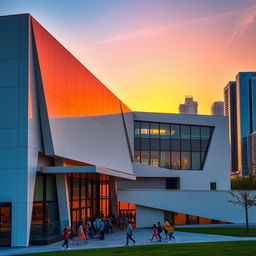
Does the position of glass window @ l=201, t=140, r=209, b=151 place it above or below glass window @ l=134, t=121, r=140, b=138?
below

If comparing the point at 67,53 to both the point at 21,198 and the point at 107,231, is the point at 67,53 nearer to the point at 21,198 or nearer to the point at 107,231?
the point at 21,198

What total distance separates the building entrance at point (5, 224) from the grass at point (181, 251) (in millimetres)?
3651

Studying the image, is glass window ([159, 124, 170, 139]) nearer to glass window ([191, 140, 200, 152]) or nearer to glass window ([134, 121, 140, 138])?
glass window ([134, 121, 140, 138])

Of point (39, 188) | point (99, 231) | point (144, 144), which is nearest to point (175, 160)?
point (144, 144)

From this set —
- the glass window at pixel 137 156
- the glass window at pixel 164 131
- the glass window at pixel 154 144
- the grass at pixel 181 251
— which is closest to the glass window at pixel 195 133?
the glass window at pixel 164 131

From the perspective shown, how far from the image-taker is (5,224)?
74.7 ft

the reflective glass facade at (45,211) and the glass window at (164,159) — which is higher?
the glass window at (164,159)

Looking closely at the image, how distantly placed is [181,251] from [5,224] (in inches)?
376

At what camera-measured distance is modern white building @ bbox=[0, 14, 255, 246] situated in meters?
22.9

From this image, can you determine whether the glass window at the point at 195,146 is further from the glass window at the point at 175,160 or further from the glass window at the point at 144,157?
the glass window at the point at 144,157

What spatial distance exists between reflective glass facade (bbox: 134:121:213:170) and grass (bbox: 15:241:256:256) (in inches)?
1104

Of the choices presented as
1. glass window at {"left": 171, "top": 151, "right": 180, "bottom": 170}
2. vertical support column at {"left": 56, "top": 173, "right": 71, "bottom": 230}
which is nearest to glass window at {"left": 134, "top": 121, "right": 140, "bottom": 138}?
glass window at {"left": 171, "top": 151, "right": 180, "bottom": 170}

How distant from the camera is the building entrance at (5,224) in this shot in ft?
74.4

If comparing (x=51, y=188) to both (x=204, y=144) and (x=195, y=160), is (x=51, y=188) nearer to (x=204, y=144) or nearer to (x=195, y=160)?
(x=195, y=160)
